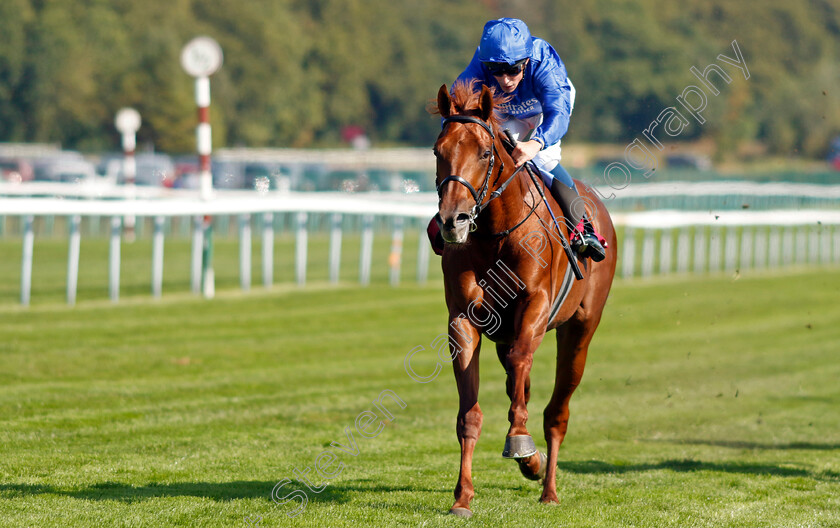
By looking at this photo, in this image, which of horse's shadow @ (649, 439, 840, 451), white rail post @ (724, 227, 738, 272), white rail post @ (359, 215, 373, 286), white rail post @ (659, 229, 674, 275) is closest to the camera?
horse's shadow @ (649, 439, 840, 451)

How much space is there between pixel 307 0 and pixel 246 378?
6067cm

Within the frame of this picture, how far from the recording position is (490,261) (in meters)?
4.84

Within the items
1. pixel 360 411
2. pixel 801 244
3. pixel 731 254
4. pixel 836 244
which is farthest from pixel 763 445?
pixel 836 244

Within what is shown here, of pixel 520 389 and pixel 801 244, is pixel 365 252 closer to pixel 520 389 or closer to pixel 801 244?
pixel 520 389

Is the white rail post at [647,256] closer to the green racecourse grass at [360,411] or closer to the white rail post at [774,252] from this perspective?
the white rail post at [774,252]

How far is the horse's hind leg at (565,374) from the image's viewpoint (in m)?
5.65

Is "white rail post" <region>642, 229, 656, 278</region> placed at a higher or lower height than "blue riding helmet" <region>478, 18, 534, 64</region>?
lower

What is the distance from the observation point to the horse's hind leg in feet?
18.5

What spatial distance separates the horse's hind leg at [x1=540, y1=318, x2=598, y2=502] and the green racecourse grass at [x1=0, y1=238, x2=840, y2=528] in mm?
317

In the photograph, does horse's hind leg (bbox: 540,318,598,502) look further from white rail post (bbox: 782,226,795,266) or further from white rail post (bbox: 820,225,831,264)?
white rail post (bbox: 820,225,831,264)

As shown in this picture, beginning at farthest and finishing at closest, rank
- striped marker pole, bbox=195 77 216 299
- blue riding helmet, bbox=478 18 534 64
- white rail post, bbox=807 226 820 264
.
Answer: white rail post, bbox=807 226 820 264 → striped marker pole, bbox=195 77 216 299 → blue riding helmet, bbox=478 18 534 64

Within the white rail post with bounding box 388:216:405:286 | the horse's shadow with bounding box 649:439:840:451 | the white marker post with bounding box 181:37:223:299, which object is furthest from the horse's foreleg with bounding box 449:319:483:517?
the white rail post with bounding box 388:216:405:286

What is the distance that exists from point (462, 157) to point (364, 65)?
199 feet

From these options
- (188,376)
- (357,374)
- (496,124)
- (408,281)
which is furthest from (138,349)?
(408,281)
